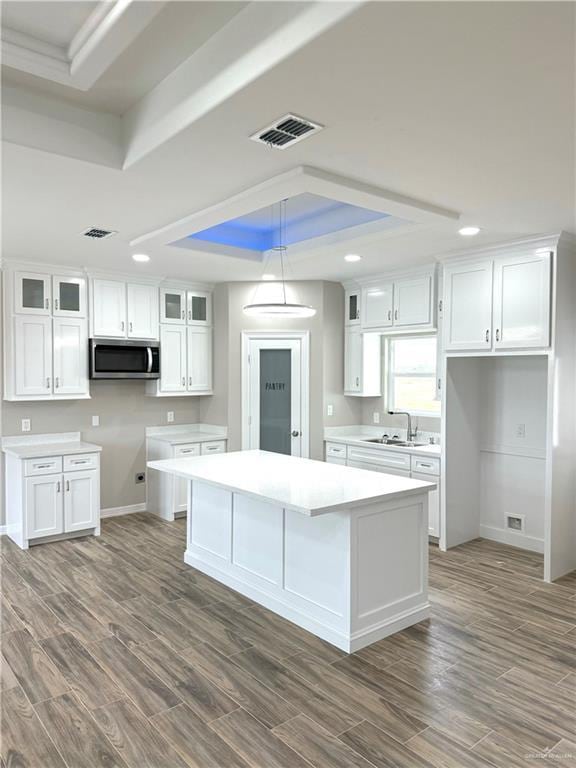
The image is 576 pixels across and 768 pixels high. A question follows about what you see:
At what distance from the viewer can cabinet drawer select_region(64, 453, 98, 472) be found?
4973 mm

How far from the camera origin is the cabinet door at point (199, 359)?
6.12 metres

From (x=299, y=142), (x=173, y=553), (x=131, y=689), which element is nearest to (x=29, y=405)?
(x=173, y=553)

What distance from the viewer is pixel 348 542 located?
3012mm

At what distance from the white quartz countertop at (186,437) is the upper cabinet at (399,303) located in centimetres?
209

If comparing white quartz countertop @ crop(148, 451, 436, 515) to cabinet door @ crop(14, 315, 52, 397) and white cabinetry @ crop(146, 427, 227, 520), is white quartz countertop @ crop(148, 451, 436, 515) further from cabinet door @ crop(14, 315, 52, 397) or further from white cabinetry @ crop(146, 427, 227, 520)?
cabinet door @ crop(14, 315, 52, 397)

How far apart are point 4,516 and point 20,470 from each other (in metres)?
0.72

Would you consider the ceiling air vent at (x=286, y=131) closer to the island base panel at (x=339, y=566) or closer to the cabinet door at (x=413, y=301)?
the island base panel at (x=339, y=566)

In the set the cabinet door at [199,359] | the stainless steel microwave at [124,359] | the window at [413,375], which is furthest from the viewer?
the cabinet door at [199,359]

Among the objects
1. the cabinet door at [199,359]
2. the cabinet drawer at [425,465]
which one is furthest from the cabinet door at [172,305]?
the cabinet drawer at [425,465]

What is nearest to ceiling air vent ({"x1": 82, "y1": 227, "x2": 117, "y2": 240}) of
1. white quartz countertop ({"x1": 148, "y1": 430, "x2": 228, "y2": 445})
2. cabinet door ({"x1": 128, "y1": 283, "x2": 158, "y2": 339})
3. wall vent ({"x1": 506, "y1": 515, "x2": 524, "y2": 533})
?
cabinet door ({"x1": 128, "y1": 283, "x2": 158, "y2": 339})

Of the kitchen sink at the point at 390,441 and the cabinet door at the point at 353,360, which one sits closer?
the kitchen sink at the point at 390,441

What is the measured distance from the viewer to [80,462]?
5.05 meters

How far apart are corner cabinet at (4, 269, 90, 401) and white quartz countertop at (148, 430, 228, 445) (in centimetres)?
97

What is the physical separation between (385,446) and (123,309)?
3.09m
